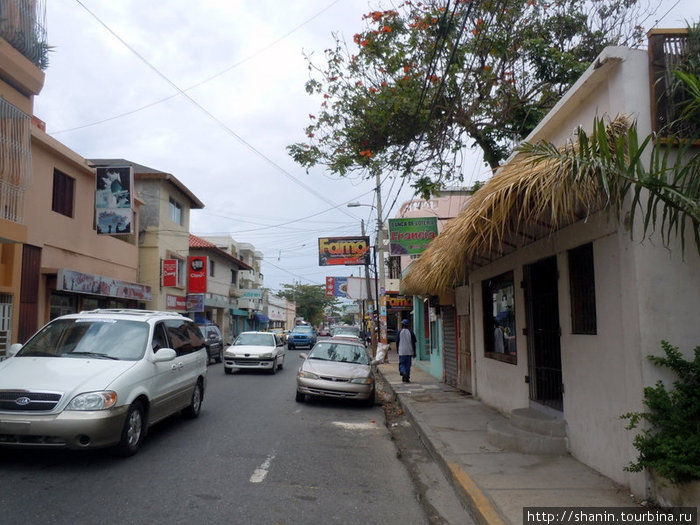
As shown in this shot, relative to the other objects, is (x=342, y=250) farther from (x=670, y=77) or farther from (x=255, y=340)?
(x=670, y=77)

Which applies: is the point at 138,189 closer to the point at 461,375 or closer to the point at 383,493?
the point at 461,375

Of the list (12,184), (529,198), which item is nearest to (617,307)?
(529,198)

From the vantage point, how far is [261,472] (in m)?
6.37

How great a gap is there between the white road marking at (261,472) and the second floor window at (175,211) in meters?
23.9

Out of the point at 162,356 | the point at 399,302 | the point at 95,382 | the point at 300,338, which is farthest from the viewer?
the point at 300,338

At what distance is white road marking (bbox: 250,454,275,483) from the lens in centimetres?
607

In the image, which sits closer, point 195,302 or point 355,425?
point 355,425

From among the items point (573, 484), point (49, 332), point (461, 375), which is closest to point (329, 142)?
point (461, 375)

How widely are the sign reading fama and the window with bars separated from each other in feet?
81.1

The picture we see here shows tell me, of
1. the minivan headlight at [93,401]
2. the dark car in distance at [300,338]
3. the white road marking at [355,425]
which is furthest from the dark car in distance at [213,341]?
the minivan headlight at [93,401]

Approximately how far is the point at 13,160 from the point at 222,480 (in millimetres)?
8643

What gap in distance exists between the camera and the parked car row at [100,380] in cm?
589

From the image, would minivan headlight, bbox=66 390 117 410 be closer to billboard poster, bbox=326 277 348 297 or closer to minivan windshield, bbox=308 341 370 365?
minivan windshield, bbox=308 341 370 365

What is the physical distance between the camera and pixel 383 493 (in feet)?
19.3
